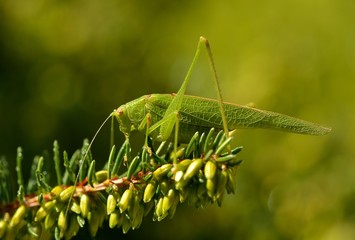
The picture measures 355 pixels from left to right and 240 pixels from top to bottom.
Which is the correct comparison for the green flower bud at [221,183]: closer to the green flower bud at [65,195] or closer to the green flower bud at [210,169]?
the green flower bud at [210,169]

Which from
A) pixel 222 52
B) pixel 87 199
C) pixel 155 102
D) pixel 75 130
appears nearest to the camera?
pixel 87 199

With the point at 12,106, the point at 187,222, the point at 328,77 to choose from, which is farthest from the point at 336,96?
the point at 12,106

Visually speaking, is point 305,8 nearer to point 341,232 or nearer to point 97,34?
point 97,34

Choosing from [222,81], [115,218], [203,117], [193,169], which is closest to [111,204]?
[115,218]

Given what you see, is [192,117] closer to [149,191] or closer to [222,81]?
[149,191]

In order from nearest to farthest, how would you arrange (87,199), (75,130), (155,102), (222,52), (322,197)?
(87,199) → (155,102) → (322,197) → (75,130) → (222,52)

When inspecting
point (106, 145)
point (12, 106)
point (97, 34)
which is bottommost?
point (106, 145)

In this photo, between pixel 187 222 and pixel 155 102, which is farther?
A: pixel 187 222

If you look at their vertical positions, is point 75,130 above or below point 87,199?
below
